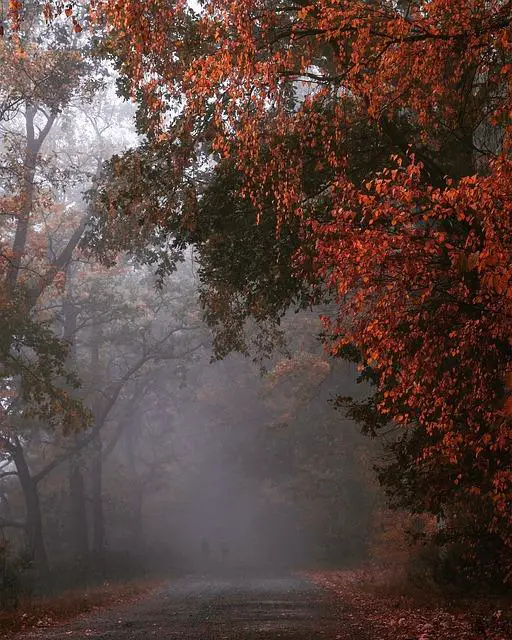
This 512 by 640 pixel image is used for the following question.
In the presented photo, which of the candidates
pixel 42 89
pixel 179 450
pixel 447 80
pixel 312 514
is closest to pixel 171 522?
pixel 179 450

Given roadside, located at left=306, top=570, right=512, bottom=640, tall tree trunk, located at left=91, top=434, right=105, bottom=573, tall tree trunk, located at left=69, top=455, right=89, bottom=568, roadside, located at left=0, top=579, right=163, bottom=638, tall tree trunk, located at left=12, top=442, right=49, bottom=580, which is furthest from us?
tall tree trunk, located at left=91, top=434, right=105, bottom=573

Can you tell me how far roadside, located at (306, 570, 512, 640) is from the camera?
10156mm

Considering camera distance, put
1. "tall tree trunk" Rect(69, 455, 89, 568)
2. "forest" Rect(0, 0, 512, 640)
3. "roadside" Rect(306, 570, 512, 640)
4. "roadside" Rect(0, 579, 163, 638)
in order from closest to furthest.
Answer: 1. "forest" Rect(0, 0, 512, 640)
2. "roadside" Rect(306, 570, 512, 640)
3. "roadside" Rect(0, 579, 163, 638)
4. "tall tree trunk" Rect(69, 455, 89, 568)

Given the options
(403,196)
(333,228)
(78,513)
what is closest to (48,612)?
(333,228)

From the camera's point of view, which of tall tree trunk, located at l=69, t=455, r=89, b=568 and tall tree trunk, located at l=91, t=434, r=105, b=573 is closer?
tall tree trunk, located at l=69, t=455, r=89, b=568

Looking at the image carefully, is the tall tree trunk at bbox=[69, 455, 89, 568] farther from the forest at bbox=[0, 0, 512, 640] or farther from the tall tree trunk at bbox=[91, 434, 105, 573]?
the tall tree trunk at bbox=[91, 434, 105, 573]

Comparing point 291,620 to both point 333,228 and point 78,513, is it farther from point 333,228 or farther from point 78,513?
point 78,513

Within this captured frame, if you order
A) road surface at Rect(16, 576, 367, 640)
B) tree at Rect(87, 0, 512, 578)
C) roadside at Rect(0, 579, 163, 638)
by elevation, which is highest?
tree at Rect(87, 0, 512, 578)

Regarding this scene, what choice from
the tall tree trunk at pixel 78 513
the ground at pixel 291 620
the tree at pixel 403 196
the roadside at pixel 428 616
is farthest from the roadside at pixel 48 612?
the tall tree trunk at pixel 78 513

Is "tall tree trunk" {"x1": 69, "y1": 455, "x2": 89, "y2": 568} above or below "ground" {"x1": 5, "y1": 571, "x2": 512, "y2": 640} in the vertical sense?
above

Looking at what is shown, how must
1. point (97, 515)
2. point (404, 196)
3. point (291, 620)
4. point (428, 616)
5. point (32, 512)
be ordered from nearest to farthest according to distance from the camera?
point (404, 196) < point (291, 620) < point (428, 616) < point (32, 512) < point (97, 515)

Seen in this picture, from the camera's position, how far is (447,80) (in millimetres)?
9625

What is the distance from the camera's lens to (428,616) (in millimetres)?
12852

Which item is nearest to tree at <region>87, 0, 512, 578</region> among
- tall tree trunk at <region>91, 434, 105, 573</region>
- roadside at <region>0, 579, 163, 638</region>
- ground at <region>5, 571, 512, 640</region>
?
ground at <region>5, 571, 512, 640</region>
